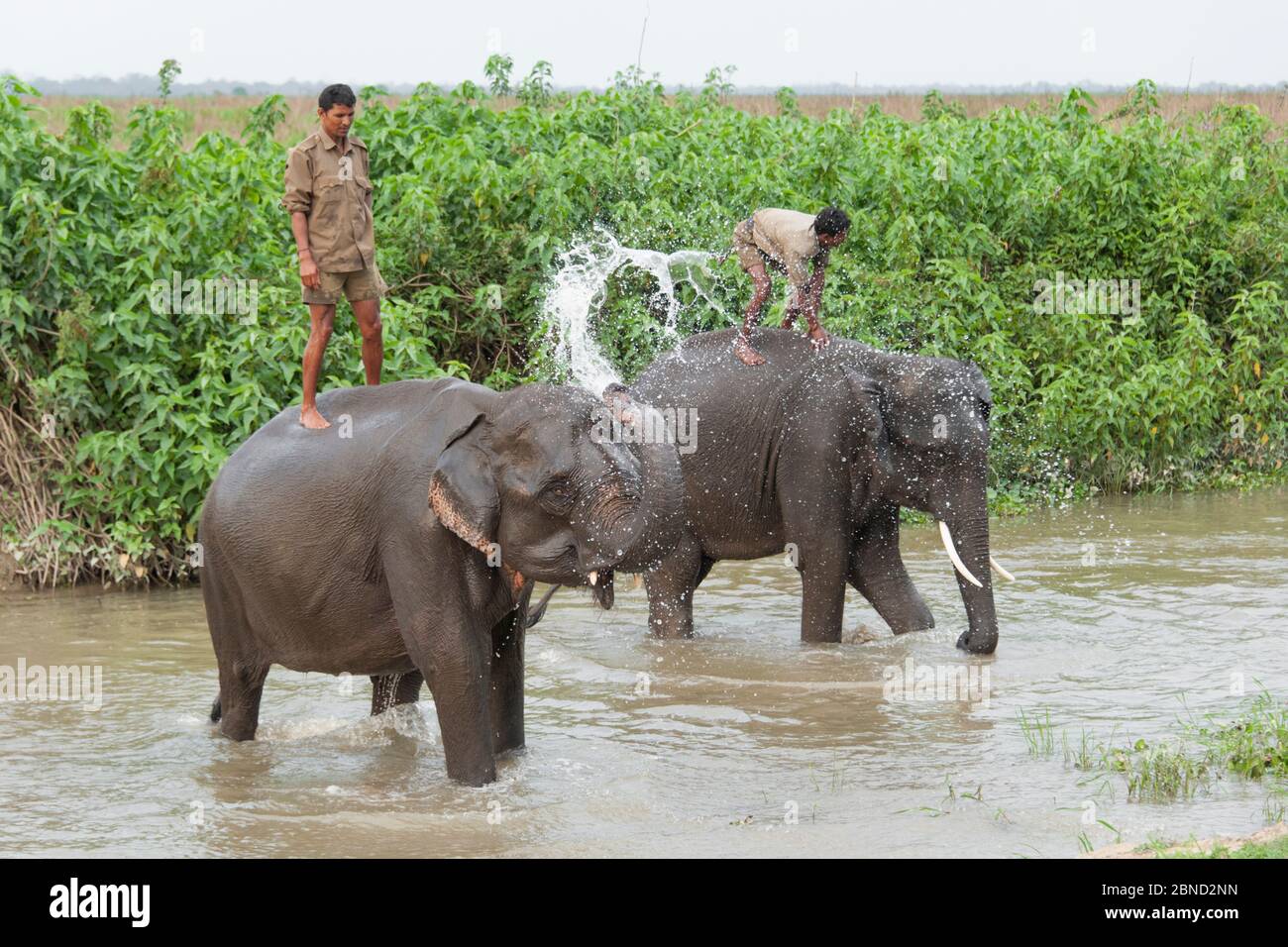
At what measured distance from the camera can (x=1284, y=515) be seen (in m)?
15.4

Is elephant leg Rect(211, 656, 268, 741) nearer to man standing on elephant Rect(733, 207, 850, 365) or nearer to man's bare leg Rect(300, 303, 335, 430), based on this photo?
man's bare leg Rect(300, 303, 335, 430)

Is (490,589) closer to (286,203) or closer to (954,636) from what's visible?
(286,203)

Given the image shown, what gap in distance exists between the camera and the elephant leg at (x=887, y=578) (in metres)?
11.0

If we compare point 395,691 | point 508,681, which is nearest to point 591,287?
point 395,691

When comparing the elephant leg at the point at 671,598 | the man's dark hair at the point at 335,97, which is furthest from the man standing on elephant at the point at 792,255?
the man's dark hair at the point at 335,97

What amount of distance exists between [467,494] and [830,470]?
4028mm

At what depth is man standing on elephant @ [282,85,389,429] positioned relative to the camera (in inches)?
341

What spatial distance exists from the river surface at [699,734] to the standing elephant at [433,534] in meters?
0.52

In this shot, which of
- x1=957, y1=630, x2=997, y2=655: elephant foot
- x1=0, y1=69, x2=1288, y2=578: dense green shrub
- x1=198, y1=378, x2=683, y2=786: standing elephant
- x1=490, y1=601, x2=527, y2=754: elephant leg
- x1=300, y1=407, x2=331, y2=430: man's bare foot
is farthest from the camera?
x1=0, y1=69, x2=1288, y2=578: dense green shrub

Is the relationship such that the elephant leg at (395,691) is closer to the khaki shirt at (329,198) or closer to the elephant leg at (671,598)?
the khaki shirt at (329,198)

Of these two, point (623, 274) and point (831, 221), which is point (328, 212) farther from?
point (623, 274)

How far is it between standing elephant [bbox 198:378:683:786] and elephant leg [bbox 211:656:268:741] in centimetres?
1

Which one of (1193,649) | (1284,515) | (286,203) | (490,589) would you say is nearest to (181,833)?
(490,589)

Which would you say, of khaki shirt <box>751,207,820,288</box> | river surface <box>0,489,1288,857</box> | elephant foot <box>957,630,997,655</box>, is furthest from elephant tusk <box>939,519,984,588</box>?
khaki shirt <box>751,207,820,288</box>
